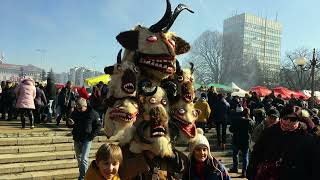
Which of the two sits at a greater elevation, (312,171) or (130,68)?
(130,68)

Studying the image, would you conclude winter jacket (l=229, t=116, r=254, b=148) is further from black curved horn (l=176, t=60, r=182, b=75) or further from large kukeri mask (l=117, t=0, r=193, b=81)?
large kukeri mask (l=117, t=0, r=193, b=81)

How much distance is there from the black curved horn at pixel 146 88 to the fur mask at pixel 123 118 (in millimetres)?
202

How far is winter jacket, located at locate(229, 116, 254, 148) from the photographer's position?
1041 cm

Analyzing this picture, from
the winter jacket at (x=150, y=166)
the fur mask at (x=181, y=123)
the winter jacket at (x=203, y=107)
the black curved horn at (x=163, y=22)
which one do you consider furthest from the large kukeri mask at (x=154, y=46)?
the winter jacket at (x=203, y=107)

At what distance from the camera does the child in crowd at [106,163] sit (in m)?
3.47

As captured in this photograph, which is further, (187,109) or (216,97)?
(216,97)

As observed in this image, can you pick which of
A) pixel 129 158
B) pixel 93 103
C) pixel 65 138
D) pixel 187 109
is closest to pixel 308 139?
pixel 187 109

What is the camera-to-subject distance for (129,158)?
460cm

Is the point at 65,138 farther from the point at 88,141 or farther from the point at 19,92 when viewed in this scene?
the point at 88,141

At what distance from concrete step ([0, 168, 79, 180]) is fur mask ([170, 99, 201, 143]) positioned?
15.3 feet

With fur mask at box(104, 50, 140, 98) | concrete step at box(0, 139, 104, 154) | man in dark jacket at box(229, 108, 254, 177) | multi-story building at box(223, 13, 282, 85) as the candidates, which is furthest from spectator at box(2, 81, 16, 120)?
multi-story building at box(223, 13, 282, 85)

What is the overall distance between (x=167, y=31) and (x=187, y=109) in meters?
1.04

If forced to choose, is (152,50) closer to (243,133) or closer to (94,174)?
(94,174)

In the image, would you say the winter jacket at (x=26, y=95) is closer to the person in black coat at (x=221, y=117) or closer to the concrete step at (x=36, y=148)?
the concrete step at (x=36, y=148)
